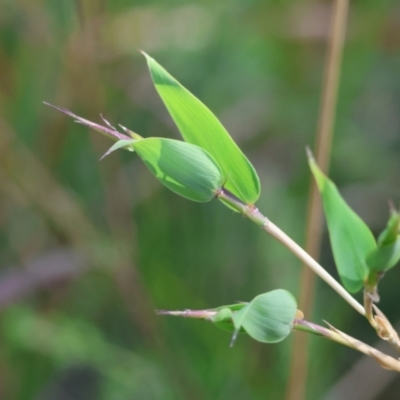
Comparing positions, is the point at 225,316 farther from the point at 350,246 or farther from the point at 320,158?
the point at 320,158

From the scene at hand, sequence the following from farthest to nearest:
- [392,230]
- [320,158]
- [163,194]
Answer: [163,194] → [320,158] → [392,230]

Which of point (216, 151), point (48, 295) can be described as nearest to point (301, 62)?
point (48, 295)

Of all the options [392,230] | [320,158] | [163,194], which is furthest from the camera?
[163,194]

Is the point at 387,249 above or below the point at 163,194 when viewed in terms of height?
above

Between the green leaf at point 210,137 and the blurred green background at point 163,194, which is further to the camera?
the blurred green background at point 163,194

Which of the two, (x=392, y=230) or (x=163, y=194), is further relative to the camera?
(x=163, y=194)

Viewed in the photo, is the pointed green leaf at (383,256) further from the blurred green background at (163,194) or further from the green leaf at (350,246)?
the blurred green background at (163,194)

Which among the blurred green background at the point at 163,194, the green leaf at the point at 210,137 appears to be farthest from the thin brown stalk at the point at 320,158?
the green leaf at the point at 210,137

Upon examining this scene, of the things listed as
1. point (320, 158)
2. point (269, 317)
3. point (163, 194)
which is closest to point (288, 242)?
point (269, 317)
